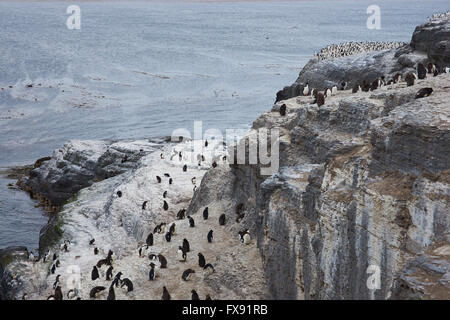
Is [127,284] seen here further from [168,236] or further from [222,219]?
[222,219]

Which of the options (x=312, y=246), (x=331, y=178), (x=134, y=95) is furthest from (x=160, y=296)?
(x=134, y=95)

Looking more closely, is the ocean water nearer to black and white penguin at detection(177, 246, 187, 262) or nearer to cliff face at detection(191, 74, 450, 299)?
black and white penguin at detection(177, 246, 187, 262)

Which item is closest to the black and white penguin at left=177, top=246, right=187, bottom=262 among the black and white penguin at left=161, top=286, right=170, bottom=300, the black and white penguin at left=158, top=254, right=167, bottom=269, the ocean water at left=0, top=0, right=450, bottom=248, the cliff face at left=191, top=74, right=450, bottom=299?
the black and white penguin at left=158, top=254, right=167, bottom=269

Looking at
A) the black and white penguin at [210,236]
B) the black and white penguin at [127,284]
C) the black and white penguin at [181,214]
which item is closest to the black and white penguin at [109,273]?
the black and white penguin at [127,284]

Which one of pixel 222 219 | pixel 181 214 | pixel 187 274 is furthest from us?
pixel 181 214

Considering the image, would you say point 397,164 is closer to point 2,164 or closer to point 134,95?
point 2,164

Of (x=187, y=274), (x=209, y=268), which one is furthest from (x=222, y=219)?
(x=187, y=274)

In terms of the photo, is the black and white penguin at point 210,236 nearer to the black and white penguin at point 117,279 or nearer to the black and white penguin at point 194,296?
the black and white penguin at point 117,279
